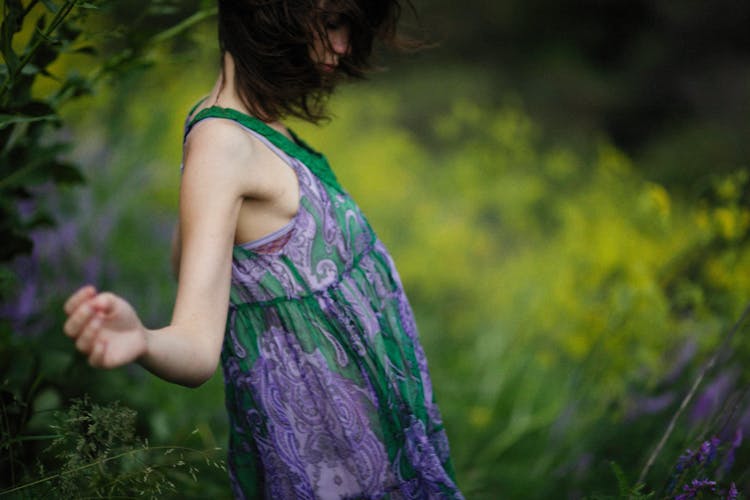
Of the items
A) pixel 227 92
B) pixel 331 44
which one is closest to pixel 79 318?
pixel 227 92

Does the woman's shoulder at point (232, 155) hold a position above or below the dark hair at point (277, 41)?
below

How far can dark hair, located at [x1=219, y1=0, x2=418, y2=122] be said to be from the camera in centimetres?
116

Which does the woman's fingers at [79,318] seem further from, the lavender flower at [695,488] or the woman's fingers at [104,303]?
the lavender flower at [695,488]

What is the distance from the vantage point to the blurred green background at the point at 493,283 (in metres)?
1.84

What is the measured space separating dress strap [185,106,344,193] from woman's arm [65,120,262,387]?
31mm

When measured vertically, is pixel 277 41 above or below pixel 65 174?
above

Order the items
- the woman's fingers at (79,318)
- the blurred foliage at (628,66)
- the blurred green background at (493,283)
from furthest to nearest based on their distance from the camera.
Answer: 1. the blurred foliage at (628,66)
2. the blurred green background at (493,283)
3. the woman's fingers at (79,318)

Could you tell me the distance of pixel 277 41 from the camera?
118 cm

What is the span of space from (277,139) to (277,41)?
0.16 m

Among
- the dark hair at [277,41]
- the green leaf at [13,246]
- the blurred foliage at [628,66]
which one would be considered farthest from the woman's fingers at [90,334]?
the blurred foliage at [628,66]

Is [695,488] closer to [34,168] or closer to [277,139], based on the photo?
[277,139]

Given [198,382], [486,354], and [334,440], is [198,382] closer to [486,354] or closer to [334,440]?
[334,440]

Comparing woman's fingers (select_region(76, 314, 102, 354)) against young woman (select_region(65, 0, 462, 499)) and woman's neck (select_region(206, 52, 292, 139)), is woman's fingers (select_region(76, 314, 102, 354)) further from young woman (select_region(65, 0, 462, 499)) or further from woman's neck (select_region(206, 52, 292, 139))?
woman's neck (select_region(206, 52, 292, 139))

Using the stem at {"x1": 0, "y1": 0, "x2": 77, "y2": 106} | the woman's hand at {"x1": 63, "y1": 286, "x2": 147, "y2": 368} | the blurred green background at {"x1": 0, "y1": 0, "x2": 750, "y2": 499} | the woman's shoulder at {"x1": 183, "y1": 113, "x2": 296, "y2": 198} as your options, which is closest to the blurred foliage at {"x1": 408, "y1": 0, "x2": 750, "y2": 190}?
the blurred green background at {"x1": 0, "y1": 0, "x2": 750, "y2": 499}
